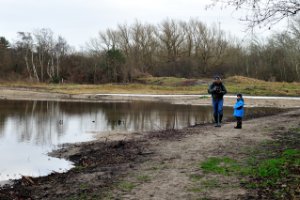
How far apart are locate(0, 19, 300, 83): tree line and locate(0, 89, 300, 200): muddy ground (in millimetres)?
53828

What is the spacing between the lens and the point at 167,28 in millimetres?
76438

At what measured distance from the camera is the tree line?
6775 centimetres

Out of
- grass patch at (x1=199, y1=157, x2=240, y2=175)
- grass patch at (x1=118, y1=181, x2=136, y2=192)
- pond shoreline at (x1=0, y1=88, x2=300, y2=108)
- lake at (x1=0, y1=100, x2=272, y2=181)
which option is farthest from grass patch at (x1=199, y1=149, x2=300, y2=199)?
pond shoreline at (x1=0, y1=88, x2=300, y2=108)

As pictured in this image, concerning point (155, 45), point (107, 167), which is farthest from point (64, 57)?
point (107, 167)

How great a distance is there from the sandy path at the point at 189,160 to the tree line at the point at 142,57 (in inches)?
2075

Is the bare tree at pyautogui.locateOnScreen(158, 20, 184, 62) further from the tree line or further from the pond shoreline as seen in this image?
the pond shoreline

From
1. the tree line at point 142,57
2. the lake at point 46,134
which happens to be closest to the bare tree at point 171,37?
the tree line at point 142,57

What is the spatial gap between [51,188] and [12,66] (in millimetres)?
71642

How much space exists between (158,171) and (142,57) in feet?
227

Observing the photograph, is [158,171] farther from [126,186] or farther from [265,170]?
[265,170]

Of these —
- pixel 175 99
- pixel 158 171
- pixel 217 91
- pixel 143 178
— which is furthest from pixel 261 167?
pixel 175 99

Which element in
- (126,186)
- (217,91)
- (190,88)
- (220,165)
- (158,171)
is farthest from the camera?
(190,88)

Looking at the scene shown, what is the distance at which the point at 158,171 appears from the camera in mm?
8719

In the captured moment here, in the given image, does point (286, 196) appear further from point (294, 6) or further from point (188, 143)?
point (188, 143)
